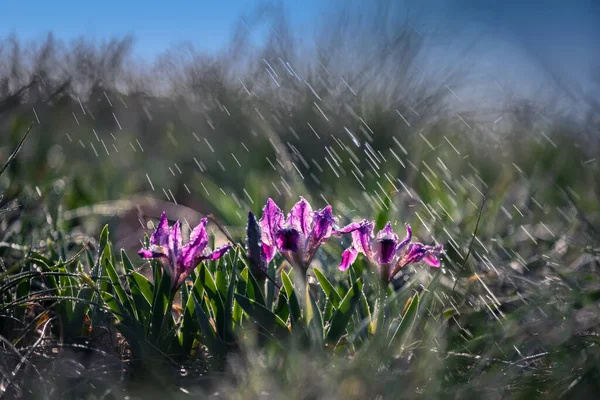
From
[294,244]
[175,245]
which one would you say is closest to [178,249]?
[175,245]

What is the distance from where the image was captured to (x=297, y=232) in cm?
163

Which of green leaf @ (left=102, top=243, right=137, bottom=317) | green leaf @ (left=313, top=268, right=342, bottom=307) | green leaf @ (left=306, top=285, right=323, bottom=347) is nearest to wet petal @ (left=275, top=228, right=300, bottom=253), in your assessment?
green leaf @ (left=306, top=285, right=323, bottom=347)

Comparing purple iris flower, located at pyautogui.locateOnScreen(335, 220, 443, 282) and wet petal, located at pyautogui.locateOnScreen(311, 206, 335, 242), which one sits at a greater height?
wet petal, located at pyautogui.locateOnScreen(311, 206, 335, 242)

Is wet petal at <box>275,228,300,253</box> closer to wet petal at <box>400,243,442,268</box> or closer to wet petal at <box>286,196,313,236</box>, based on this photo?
wet petal at <box>286,196,313,236</box>

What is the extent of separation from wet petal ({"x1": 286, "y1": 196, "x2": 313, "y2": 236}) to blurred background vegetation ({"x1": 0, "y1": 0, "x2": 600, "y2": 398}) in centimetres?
33

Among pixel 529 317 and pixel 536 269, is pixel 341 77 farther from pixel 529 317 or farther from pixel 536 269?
pixel 529 317

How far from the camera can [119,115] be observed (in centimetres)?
777

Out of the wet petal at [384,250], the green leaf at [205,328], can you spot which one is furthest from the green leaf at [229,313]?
the wet petal at [384,250]

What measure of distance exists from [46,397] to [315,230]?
0.73 metres

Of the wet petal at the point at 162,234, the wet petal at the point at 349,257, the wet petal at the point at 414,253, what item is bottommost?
the wet petal at the point at 414,253

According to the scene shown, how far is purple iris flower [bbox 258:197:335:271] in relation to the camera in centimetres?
163

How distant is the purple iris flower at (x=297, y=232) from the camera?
163cm

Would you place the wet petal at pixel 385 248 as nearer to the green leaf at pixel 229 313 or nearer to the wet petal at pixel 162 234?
the green leaf at pixel 229 313

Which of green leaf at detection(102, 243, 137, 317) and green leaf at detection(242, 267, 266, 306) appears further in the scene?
green leaf at detection(102, 243, 137, 317)
